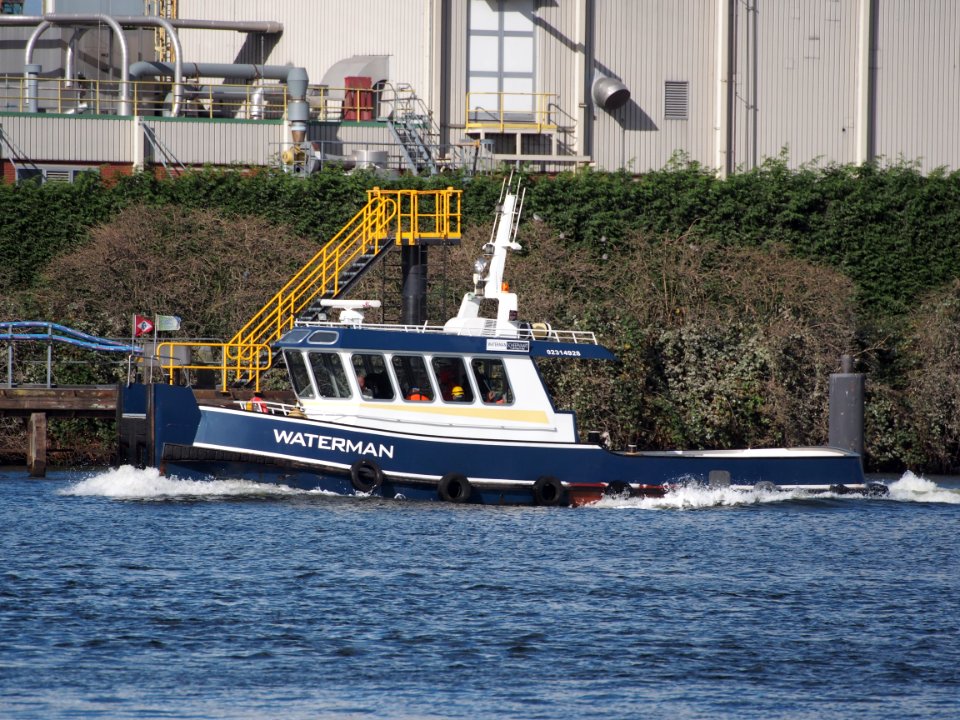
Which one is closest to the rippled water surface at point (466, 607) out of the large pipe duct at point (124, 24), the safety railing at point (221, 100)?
the safety railing at point (221, 100)

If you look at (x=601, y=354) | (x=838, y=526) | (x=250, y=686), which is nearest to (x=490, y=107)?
(x=601, y=354)

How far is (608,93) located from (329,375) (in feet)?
55.3

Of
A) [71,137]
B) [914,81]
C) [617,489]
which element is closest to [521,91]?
[914,81]

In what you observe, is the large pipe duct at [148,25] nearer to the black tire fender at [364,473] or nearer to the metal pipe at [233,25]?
the metal pipe at [233,25]

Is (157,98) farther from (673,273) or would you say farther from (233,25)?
(673,273)

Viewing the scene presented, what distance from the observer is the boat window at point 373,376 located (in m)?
24.4

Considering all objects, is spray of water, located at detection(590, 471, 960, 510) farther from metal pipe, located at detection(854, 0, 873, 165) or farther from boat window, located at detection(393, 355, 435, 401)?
metal pipe, located at detection(854, 0, 873, 165)

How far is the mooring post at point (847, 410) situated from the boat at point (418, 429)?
10.3 ft

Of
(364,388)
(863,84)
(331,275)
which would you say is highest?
(863,84)

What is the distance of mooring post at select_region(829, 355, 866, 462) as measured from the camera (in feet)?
91.5

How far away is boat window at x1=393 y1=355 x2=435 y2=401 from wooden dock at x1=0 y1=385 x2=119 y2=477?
5868 millimetres

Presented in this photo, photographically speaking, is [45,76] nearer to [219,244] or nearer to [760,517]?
[219,244]

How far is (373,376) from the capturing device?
2452 centimetres

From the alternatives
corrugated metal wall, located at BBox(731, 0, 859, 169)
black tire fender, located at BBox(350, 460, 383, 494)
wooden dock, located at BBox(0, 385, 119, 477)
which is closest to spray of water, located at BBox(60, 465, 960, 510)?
black tire fender, located at BBox(350, 460, 383, 494)
